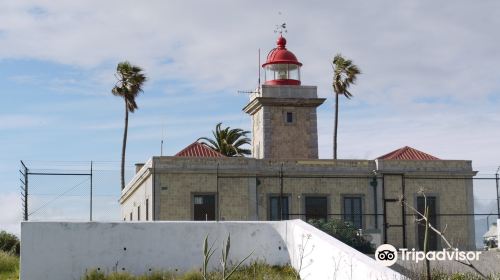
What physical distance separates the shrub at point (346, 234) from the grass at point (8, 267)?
35.1ft

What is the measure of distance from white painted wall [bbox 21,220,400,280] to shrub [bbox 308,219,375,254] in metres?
9.59

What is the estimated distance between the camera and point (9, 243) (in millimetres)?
29891

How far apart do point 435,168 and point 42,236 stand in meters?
21.2

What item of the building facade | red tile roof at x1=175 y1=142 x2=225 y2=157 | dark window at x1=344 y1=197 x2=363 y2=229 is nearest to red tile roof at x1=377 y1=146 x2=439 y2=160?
the building facade

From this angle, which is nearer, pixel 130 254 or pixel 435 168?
pixel 130 254

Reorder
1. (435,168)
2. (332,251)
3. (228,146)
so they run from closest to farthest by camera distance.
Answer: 1. (332,251)
2. (435,168)
3. (228,146)

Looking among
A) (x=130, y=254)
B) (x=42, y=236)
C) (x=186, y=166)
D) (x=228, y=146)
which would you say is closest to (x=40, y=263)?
(x=42, y=236)

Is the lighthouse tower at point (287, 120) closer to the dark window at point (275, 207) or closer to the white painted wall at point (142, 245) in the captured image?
the dark window at point (275, 207)

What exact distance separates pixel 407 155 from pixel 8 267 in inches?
812

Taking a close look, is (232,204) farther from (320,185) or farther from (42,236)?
(42,236)

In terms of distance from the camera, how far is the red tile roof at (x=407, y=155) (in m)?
38.3

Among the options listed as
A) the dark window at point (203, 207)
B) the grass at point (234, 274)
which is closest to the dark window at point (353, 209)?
the dark window at point (203, 207)

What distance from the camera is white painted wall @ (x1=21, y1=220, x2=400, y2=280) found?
757 inches

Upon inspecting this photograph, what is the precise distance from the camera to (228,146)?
5309 centimetres
